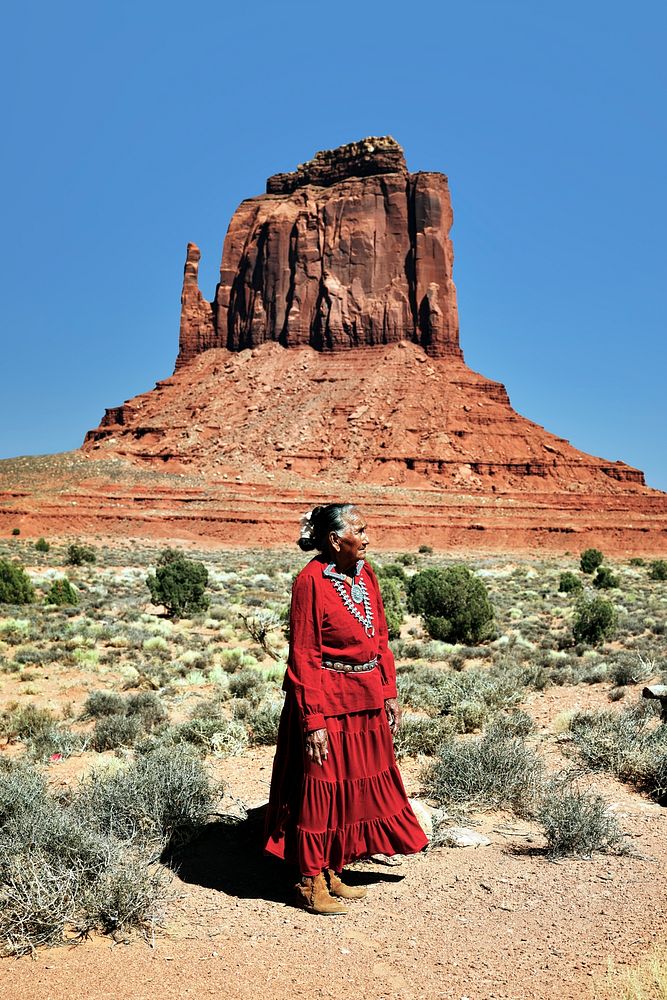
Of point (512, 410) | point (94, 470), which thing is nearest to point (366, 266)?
point (512, 410)

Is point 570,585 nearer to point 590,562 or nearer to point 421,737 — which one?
point 590,562

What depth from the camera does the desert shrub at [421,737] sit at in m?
7.64

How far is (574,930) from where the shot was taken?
13.5ft

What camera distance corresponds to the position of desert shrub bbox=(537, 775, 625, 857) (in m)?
5.12

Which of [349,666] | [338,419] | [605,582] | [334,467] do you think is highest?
[338,419]

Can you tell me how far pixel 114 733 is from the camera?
804cm

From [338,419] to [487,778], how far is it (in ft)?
214

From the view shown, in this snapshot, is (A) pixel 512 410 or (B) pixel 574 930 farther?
(A) pixel 512 410

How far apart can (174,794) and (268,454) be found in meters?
→ 62.9

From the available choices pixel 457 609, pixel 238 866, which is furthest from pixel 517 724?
pixel 457 609

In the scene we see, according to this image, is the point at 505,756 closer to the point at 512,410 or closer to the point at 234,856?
the point at 234,856

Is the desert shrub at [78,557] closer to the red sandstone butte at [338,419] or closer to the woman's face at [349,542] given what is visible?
the red sandstone butte at [338,419]

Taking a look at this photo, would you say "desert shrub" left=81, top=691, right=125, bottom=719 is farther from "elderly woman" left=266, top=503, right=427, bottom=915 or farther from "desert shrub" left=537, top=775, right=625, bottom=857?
"desert shrub" left=537, top=775, right=625, bottom=857

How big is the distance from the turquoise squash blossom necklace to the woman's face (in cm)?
7
